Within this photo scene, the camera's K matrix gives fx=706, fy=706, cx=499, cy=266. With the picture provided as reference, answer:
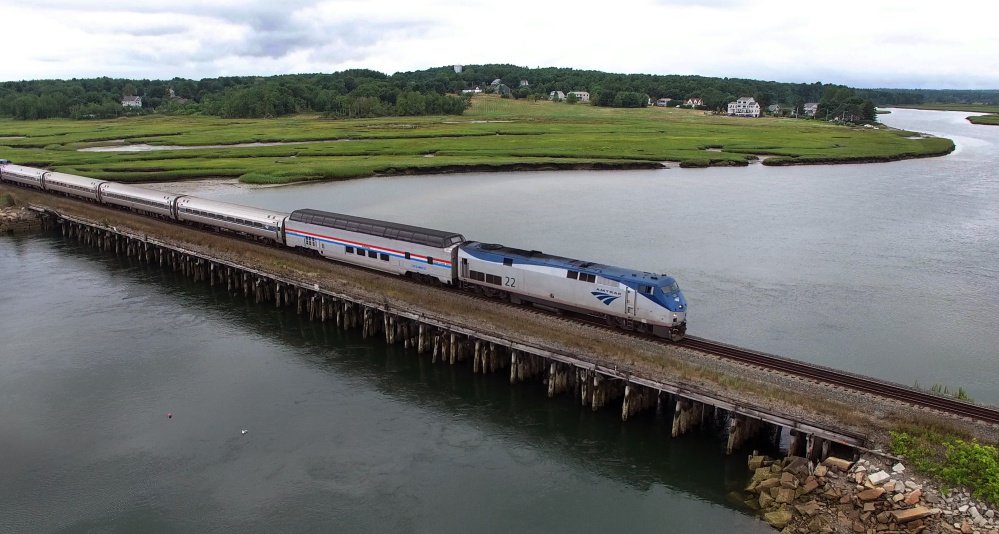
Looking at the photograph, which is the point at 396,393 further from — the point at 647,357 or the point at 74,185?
the point at 74,185

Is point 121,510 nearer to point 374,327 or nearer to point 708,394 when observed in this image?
point 374,327

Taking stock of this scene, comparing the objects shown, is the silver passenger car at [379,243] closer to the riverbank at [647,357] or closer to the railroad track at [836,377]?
the riverbank at [647,357]

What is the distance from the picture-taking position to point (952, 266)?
201 ft

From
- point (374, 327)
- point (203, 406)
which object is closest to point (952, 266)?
point (374, 327)

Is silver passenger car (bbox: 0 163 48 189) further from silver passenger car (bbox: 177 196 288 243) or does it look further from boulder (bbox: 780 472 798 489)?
boulder (bbox: 780 472 798 489)

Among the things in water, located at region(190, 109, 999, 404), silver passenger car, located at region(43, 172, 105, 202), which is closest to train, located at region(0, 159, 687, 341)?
water, located at region(190, 109, 999, 404)

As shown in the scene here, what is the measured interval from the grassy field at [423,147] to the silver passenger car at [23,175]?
936 centimetres

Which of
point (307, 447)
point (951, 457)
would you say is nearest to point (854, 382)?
point (951, 457)

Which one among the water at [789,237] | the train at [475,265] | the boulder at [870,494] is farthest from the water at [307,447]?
the water at [789,237]

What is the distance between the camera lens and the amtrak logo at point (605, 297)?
37119mm

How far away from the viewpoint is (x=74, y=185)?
81.7m

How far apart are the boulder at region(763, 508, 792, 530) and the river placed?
1.72 feet

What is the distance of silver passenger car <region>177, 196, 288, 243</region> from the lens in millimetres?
57625

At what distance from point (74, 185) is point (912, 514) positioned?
87.6 meters
